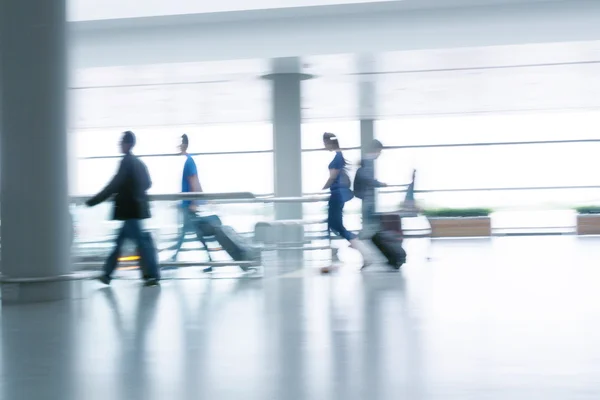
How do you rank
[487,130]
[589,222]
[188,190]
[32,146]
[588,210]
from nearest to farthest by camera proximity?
[32,146] → [188,190] → [589,222] → [588,210] → [487,130]

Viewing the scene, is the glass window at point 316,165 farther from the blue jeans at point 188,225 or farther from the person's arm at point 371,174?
the blue jeans at point 188,225

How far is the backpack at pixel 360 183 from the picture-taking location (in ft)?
35.4

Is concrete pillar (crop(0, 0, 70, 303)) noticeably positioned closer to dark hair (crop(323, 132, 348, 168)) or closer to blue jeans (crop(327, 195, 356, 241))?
dark hair (crop(323, 132, 348, 168))

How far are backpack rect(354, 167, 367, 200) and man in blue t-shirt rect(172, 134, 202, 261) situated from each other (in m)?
2.16

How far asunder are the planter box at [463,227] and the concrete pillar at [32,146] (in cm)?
1687

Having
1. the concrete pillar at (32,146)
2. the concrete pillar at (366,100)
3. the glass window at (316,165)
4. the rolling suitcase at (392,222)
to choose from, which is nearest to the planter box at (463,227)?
the concrete pillar at (366,100)

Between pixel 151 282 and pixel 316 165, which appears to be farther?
pixel 316 165

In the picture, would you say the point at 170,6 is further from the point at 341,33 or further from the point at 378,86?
the point at 378,86

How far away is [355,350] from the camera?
4934 millimetres

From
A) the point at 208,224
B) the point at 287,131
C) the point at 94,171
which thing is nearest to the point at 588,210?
the point at 287,131

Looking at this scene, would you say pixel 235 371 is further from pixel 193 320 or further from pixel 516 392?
pixel 193 320

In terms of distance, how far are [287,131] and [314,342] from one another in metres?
13.8

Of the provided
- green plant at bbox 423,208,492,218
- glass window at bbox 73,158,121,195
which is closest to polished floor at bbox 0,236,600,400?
green plant at bbox 423,208,492,218

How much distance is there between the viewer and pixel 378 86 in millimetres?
19984
